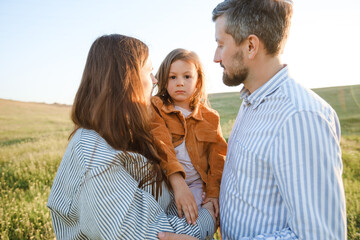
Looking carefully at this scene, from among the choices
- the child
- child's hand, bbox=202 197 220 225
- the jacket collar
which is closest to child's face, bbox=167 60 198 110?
the child

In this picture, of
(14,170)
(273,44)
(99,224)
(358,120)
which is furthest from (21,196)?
(358,120)

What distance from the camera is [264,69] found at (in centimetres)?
226

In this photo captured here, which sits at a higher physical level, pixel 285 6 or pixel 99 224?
pixel 285 6

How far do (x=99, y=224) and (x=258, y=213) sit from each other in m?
1.07

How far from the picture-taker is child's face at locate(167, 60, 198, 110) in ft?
10.6

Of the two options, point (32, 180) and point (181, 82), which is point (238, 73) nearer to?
point (181, 82)

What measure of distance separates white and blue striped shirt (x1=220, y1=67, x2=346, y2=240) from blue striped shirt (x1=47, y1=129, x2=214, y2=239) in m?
0.53

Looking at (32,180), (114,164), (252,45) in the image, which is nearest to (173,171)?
(114,164)

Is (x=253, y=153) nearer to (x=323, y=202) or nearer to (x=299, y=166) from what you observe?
(x=299, y=166)

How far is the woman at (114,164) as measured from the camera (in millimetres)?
1664

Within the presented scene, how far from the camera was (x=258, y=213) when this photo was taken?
1807 mm

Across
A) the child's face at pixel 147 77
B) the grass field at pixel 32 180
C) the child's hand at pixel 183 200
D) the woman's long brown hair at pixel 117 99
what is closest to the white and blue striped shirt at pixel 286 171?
the child's hand at pixel 183 200

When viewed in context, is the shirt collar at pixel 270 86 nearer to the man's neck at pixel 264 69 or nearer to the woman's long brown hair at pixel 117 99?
the man's neck at pixel 264 69

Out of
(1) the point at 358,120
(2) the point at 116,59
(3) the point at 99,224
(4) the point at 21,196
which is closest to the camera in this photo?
(3) the point at 99,224
